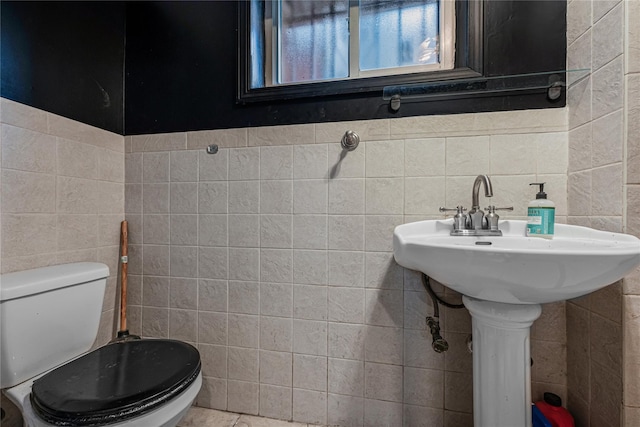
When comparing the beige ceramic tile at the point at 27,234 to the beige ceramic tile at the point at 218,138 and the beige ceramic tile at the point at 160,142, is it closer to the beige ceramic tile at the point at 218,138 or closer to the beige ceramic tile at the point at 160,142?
the beige ceramic tile at the point at 160,142

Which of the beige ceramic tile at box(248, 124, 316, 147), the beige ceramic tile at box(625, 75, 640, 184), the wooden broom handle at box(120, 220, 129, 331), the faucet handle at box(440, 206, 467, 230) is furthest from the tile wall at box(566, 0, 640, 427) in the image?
the wooden broom handle at box(120, 220, 129, 331)

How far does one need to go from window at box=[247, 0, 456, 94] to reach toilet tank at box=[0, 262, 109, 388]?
39.8 inches

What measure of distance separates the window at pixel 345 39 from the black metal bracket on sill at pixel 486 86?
124 millimetres

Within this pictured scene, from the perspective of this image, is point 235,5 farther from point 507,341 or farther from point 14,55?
point 507,341

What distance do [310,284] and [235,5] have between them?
4.16 ft

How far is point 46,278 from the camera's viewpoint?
925 mm

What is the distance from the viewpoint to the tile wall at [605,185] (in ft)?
2.51

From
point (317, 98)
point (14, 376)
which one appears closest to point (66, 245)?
point (14, 376)

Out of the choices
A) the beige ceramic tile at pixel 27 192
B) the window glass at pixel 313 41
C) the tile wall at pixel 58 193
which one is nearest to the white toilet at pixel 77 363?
the tile wall at pixel 58 193

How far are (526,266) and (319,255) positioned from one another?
28.9 inches

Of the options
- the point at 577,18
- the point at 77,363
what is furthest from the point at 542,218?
the point at 77,363

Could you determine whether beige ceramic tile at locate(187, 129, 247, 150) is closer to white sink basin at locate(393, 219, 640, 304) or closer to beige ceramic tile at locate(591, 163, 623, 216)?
white sink basin at locate(393, 219, 640, 304)

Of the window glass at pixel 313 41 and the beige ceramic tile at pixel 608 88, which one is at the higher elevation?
the window glass at pixel 313 41

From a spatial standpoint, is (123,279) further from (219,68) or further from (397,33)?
(397,33)
